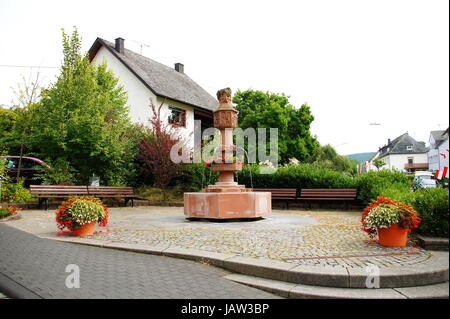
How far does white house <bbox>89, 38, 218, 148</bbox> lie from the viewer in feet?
84.9

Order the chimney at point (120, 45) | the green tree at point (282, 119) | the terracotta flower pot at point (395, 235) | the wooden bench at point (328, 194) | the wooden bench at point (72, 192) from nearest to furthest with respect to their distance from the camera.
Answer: the terracotta flower pot at point (395, 235) → the wooden bench at point (72, 192) → the wooden bench at point (328, 194) → the chimney at point (120, 45) → the green tree at point (282, 119)

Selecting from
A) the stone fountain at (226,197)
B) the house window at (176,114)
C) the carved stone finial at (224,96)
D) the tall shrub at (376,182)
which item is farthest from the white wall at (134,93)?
the tall shrub at (376,182)

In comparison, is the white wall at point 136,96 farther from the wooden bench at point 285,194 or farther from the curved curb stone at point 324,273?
the curved curb stone at point 324,273

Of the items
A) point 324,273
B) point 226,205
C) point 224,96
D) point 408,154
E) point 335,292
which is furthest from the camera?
point 408,154

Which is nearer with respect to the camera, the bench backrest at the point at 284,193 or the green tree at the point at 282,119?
the bench backrest at the point at 284,193

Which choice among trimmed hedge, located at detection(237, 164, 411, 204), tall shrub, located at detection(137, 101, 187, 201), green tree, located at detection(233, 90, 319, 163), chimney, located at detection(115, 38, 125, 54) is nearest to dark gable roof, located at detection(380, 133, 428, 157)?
green tree, located at detection(233, 90, 319, 163)

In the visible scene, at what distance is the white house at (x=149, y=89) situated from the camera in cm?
2588

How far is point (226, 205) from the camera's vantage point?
33.0 ft

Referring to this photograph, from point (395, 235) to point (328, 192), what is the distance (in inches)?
349

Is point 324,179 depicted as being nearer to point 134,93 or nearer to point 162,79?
point 134,93

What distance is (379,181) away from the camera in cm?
1323

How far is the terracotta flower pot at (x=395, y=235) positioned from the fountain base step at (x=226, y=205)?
14.9 ft

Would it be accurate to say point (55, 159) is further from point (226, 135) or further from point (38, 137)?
point (226, 135)

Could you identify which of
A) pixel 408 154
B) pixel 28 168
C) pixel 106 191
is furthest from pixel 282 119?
pixel 408 154
